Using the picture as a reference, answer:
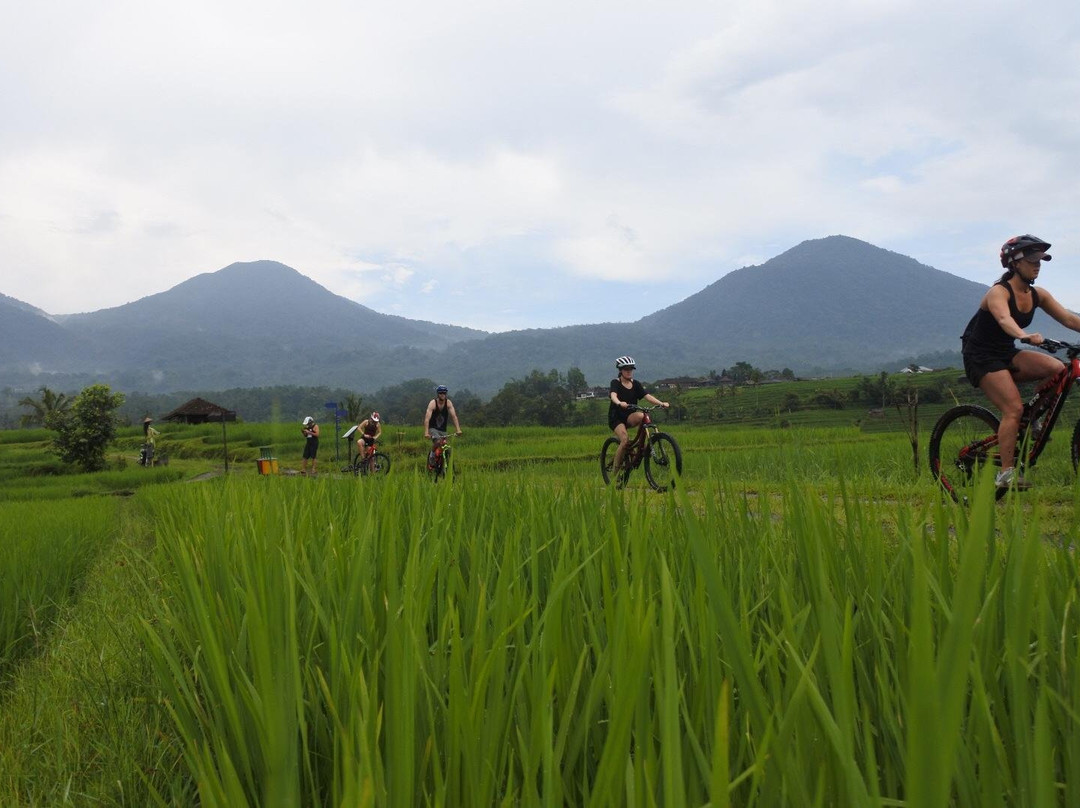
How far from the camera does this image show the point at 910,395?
617 centimetres

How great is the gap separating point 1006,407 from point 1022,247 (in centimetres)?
106

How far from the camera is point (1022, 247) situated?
4281mm

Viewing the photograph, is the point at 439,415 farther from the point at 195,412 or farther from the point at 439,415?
the point at 195,412

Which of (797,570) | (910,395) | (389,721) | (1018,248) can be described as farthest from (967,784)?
(910,395)

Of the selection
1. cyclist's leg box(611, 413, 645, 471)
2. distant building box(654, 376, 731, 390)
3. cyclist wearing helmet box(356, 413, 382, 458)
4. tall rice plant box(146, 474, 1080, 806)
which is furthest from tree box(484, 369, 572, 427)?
tall rice plant box(146, 474, 1080, 806)

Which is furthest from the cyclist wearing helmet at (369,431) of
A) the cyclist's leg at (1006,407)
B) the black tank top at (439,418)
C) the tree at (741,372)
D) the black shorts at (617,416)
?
the tree at (741,372)

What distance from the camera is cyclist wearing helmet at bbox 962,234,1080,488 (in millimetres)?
4297

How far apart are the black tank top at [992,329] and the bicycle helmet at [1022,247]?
183 millimetres

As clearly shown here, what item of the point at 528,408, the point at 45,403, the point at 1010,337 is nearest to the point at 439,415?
the point at 1010,337

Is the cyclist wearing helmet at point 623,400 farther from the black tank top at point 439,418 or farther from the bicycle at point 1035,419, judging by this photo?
the bicycle at point 1035,419

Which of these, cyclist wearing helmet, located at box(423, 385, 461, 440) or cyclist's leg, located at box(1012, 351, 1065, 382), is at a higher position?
cyclist's leg, located at box(1012, 351, 1065, 382)

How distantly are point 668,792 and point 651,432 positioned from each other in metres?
8.19

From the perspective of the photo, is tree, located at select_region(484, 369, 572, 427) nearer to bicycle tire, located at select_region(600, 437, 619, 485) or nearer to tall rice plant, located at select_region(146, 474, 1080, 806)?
bicycle tire, located at select_region(600, 437, 619, 485)

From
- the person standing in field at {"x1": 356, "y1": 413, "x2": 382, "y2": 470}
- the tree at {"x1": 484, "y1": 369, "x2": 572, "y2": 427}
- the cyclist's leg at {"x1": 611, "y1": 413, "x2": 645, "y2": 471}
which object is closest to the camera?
the cyclist's leg at {"x1": 611, "y1": 413, "x2": 645, "y2": 471}
